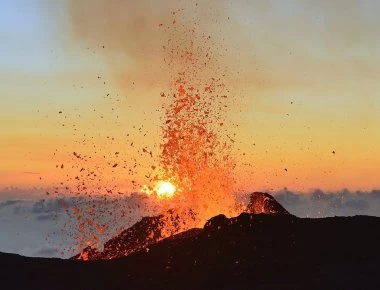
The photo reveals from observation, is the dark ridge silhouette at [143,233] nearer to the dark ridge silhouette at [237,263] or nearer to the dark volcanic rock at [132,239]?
the dark volcanic rock at [132,239]

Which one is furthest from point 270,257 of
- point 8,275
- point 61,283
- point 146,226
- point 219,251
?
point 146,226

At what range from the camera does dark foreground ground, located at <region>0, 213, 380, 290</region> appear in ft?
155

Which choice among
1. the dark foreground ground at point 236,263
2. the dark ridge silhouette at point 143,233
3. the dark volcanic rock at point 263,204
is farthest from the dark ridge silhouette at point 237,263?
the dark volcanic rock at point 263,204

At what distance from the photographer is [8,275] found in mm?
49344

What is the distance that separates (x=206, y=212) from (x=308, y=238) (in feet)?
43.9

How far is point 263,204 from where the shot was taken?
2749 inches

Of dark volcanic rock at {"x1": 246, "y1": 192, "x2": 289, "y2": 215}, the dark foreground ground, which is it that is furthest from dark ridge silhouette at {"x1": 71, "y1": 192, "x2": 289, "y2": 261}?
the dark foreground ground

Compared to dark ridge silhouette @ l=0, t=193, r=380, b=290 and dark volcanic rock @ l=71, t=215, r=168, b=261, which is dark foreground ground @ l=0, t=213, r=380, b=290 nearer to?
dark ridge silhouette @ l=0, t=193, r=380, b=290

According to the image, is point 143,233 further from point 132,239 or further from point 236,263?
point 236,263

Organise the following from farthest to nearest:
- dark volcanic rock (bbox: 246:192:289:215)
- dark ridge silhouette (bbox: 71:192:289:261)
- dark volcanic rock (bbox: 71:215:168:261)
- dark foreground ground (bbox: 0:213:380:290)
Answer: dark volcanic rock (bbox: 71:215:168:261) < dark volcanic rock (bbox: 246:192:289:215) < dark ridge silhouette (bbox: 71:192:289:261) < dark foreground ground (bbox: 0:213:380:290)

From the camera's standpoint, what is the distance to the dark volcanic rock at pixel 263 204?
68.4m

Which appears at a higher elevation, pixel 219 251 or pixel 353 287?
pixel 219 251

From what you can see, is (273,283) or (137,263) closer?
(273,283)

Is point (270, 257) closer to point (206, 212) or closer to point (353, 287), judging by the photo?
point (353, 287)
